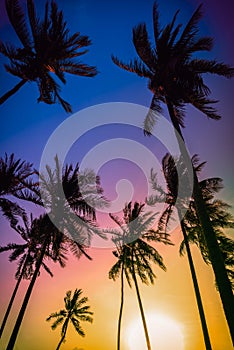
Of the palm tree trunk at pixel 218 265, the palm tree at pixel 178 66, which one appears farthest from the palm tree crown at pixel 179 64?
the palm tree trunk at pixel 218 265

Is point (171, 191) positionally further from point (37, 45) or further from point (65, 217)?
point (37, 45)

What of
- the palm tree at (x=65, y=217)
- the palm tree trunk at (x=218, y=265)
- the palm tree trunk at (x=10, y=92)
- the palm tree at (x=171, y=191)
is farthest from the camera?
the palm tree at (x=171, y=191)

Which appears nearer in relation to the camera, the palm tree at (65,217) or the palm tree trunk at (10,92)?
the palm tree trunk at (10,92)

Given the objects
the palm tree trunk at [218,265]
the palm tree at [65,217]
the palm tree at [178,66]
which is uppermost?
the palm tree at [178,66]

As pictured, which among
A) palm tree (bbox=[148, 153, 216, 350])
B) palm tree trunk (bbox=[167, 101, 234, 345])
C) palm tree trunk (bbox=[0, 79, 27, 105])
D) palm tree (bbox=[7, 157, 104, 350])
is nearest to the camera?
palm tree trunk (bbox=[167, 101, 234, 345])

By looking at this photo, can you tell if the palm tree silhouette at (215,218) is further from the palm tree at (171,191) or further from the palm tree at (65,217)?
the palm tree at (65,217)

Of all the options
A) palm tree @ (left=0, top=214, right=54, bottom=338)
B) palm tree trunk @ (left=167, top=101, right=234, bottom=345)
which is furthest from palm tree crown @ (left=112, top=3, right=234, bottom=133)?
palm tree @ (left=0, top=214, right=54, bottom=338)

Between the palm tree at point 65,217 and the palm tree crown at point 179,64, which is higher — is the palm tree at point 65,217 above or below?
below

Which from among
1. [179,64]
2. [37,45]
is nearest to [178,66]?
[179,64]

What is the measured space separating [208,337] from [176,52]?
15.1 metres

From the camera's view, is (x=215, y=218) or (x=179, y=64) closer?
(x=179, y=64)

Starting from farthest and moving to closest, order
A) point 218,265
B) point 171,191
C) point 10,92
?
point 171,191 → point 10,92 → point 218,265

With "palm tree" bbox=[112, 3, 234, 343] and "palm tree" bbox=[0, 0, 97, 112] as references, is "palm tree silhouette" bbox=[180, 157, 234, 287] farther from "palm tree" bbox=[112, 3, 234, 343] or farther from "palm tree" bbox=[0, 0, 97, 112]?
"palm tree" bbox=[0, 0, 97, 112]

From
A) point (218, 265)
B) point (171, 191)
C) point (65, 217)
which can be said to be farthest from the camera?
point (171, 191)
